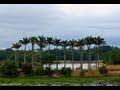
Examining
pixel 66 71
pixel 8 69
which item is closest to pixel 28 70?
pixel 8 69

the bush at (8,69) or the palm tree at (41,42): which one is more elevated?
the palm tree at (41,42)

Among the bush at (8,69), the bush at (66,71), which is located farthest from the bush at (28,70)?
the bush at (66,71)

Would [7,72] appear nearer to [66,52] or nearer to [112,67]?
[66,52]

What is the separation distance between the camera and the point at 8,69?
16.3 metres

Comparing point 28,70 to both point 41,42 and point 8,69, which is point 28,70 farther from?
point 41,42

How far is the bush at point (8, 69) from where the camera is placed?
15.8 m

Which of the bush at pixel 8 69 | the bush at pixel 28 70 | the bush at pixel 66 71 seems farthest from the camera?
the bush at pixel 66 71

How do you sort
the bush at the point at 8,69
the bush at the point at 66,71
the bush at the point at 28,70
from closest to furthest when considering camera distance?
the bush at the point at 8,69 → the bush at the point at 28,70 → the bush at the point at 66,71

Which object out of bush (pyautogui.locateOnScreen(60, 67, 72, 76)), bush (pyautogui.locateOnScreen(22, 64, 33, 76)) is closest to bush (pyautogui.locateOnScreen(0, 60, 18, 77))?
bush (pyautogui.locateOnScreen(22, 64, 33, 76))

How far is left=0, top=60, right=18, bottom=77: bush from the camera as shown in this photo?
15.8 meters

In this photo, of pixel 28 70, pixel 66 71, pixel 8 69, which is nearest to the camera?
pixel 8 69

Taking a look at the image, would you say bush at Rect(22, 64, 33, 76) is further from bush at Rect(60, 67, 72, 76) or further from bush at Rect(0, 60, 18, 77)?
bush at Rect(60, 67, 72, 76)

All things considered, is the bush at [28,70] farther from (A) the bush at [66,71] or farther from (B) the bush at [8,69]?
(A) the bush at [66,71]
